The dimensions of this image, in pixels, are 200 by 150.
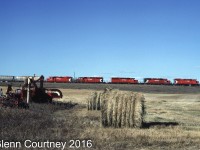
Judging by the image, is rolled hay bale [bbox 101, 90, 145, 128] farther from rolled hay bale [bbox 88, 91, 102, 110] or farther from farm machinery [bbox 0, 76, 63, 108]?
rolled hay bale [bbox 88, 91, 102, 110]

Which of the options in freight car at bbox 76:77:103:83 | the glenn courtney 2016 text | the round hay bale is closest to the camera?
the glenn courtney 2016 text

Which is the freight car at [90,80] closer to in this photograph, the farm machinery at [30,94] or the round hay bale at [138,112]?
the farm machinery at [30,94]

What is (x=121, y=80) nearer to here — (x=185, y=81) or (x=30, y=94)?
(x=185, y=81)

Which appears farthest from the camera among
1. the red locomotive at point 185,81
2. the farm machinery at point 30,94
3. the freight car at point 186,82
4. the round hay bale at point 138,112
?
the red locomotive at point 185,81

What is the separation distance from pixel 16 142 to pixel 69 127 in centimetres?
357

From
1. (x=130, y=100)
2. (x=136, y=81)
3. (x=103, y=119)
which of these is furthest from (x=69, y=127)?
(x=136, y=81)

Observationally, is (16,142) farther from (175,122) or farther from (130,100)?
(175,122)

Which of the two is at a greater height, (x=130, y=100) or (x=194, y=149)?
(x=130, y=100)

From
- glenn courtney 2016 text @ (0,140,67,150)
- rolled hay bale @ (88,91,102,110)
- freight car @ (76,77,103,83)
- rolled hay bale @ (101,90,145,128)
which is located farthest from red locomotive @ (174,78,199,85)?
glenn courtney 2016 text @ (0,140,67,150)

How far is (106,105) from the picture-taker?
1639 centimetres

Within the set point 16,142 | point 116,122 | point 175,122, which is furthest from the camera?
point 175,122

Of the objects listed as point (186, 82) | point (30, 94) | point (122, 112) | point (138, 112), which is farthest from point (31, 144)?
point (186, 82)

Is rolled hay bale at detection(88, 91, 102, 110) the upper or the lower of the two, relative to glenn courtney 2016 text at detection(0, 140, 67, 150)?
upper

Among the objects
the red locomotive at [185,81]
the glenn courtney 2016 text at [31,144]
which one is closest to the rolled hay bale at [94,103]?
the glenn courtney 2016 text at [31,144]
